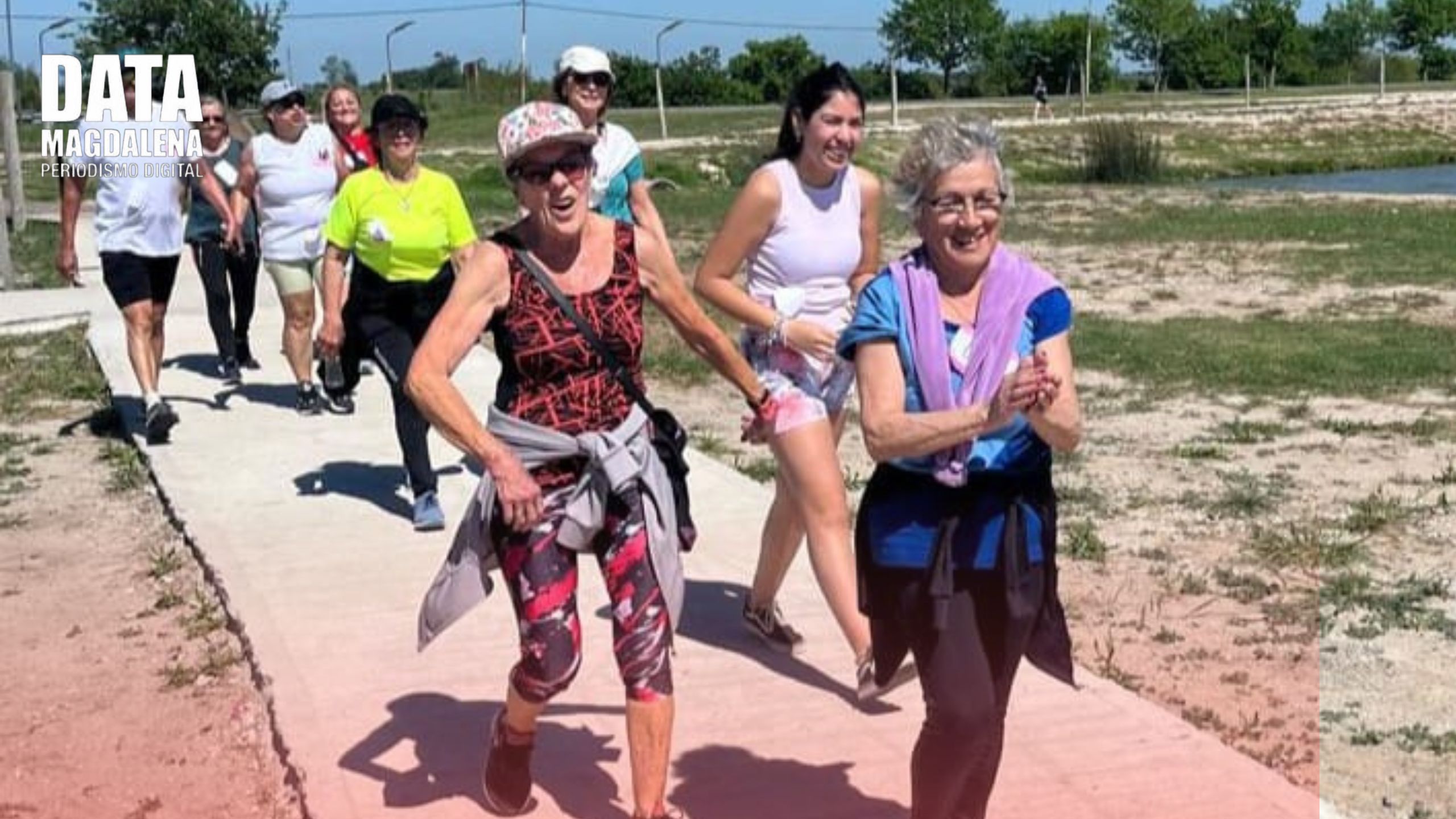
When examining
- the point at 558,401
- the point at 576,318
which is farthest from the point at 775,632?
the point at 576,318

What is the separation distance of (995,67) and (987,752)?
7558 centimetres

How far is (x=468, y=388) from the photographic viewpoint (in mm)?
10445

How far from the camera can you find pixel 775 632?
578cm

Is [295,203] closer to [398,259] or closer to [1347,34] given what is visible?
[398,259]

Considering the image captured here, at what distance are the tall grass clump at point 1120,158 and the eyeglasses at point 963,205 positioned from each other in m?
30.5

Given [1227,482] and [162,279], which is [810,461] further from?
[162,279]

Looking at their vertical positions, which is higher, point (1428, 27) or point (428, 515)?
point (1428, 27)

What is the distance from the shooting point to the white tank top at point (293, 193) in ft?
33.2

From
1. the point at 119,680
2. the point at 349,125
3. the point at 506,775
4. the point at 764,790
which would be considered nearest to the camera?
the point at 506,775

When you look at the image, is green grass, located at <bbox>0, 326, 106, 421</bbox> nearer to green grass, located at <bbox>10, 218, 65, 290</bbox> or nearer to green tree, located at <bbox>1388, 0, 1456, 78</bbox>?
green grass, located at <bbox>10, 218, 65, 290</bbox>

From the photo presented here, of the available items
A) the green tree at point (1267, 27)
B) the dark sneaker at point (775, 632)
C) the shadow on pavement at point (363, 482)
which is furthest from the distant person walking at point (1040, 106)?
the dark sneaker at point (775, 632)

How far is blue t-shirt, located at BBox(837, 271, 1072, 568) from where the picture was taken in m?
3.61

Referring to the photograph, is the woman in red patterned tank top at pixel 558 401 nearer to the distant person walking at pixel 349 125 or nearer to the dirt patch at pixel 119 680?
the dirt patch at pixel 119 680

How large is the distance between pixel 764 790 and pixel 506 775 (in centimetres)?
64
